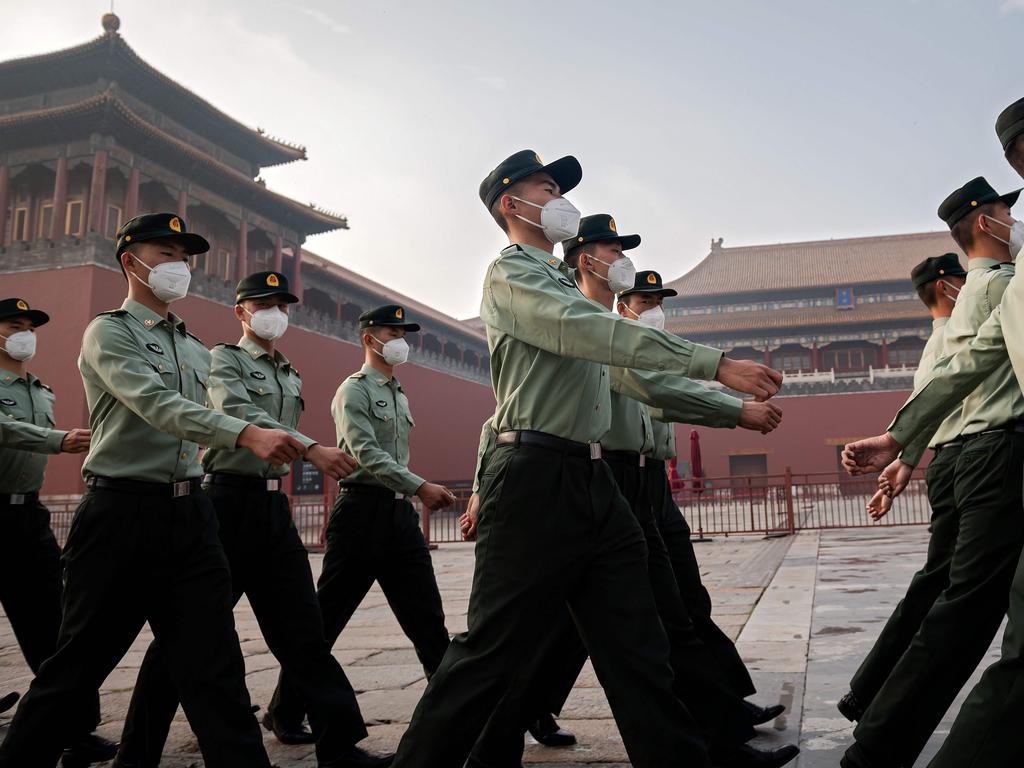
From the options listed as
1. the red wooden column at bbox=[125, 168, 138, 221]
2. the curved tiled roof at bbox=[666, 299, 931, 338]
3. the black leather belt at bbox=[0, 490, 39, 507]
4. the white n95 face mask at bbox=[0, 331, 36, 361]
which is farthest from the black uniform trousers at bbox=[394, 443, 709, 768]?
the curved tiled roof at bbox=[666, 299, 931, 338]

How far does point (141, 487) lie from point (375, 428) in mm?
1362

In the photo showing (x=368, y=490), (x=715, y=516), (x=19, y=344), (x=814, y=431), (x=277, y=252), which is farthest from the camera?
(x=814, y=431)

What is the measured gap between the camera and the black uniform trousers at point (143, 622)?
2.06 m

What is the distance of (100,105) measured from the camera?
46.3ft

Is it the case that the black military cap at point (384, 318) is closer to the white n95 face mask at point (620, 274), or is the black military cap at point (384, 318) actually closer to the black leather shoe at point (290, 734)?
the white n95 face mask at point (620, 274)

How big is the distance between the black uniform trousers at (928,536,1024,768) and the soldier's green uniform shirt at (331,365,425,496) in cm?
193

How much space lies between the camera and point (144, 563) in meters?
2.16

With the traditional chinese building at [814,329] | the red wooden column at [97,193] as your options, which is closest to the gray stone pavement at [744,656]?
the red wooden column at [97,193]

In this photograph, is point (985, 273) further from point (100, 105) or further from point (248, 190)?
point (248, 190)

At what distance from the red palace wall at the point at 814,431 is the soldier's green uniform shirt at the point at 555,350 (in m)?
25.0

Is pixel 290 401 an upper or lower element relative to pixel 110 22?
lower

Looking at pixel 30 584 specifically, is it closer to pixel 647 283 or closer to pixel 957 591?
pixel 647 283

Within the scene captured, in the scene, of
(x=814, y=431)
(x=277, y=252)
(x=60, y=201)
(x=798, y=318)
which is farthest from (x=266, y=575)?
(x=798, y=318)

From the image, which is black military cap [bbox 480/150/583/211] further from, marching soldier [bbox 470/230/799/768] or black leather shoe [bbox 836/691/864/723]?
black leather shoe [bbox 836/691/864/723]
